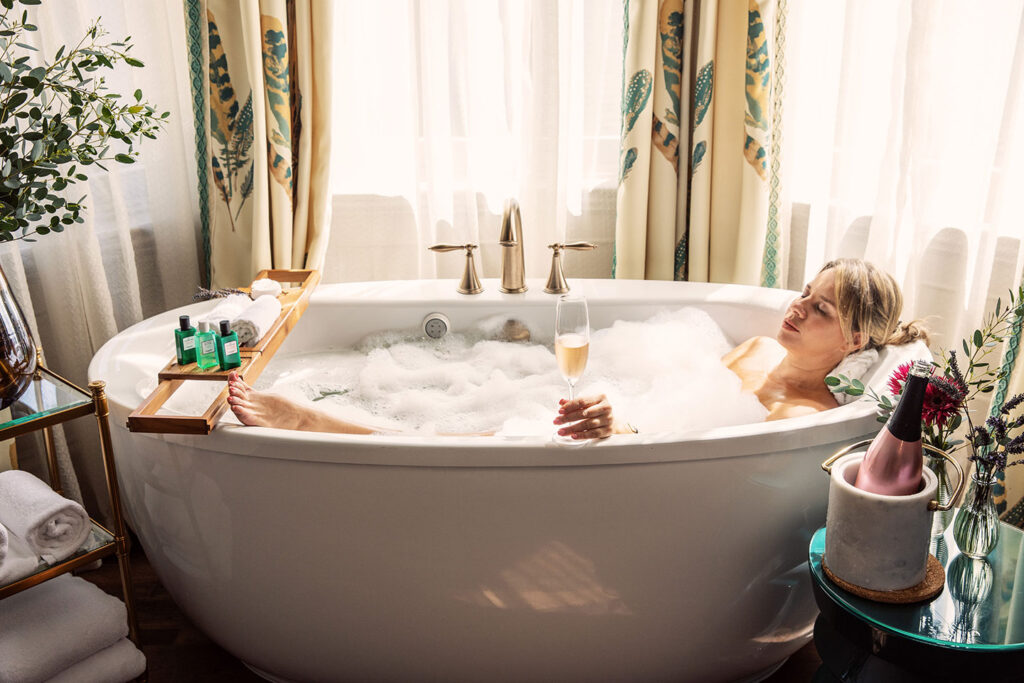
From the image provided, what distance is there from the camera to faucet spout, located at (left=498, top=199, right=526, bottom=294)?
7.04 feet

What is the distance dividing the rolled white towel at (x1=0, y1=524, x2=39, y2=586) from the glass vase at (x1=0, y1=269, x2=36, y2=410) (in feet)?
0.74

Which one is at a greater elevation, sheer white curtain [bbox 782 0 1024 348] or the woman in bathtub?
sheer white curtain [bbox 782 0 1024 348]

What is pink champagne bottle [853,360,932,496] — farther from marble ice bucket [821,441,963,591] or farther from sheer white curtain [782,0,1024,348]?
sheer white curtain [782,0,1024,348]

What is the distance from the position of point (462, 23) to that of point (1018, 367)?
1620 mm

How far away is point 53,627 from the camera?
4.83ft

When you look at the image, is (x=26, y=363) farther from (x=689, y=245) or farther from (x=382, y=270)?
(x=689, y=245)

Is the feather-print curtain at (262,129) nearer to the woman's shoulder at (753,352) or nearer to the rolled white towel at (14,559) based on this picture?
the rolled white towel at (14,559)

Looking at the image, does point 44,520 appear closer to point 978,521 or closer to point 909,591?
point 909,591

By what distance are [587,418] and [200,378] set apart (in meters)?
0.71

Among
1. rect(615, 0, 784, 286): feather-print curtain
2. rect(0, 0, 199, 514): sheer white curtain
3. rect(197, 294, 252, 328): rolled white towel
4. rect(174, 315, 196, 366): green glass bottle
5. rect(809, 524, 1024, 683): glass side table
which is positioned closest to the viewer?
rect(809, 524, 1024, 683): glass side table

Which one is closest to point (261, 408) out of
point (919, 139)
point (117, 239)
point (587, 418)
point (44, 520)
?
point (44, 520)

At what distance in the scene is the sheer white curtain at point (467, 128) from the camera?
2.39 m

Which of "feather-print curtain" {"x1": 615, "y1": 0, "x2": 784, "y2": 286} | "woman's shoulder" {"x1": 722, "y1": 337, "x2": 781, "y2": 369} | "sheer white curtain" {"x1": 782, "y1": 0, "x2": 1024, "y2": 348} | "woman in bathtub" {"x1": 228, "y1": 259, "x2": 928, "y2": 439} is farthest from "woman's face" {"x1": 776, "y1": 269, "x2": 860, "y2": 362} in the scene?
"feather-print curtain" {"x1": 615, "y1": 0, "x2": 784, "y2": 286}

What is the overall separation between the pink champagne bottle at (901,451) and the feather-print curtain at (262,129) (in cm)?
160
